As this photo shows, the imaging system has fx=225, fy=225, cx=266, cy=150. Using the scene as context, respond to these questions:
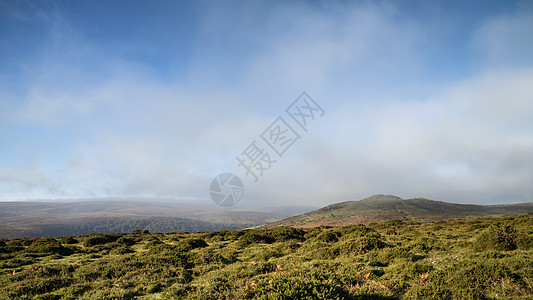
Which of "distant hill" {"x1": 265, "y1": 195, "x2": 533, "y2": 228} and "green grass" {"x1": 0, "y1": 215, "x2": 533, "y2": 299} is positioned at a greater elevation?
"green grass" {"x1": 0, "y1": 215, "x2": 533, "y2": 299}

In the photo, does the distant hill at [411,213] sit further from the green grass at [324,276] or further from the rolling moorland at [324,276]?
the rolling moorland at [324,276]

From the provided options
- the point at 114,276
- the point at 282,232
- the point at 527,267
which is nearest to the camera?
the point at 527,267

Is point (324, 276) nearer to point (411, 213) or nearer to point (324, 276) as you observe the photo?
point (324, 276)

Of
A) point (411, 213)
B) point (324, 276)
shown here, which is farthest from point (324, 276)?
point (411, 213)

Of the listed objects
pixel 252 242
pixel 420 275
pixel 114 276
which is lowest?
pixel 252 242

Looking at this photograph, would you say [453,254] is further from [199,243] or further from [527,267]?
[199,243]

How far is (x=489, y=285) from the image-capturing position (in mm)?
7402

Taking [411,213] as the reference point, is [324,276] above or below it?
above

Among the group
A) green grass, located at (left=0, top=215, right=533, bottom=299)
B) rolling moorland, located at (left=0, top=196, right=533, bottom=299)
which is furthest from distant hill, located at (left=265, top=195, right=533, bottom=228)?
rolling moorland, located at (left=0, top=196, right=533, bottom=299)

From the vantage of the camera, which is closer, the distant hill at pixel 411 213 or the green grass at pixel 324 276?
the green grass at pixel 324 276

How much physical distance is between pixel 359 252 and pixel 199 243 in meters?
16.5

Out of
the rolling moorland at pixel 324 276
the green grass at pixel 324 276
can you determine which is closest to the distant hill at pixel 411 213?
the green grass at pixel 324 276

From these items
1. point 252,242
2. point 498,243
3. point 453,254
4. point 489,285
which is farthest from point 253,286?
point 252,242

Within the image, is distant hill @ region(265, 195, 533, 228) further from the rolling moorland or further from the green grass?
the rolling moorland
